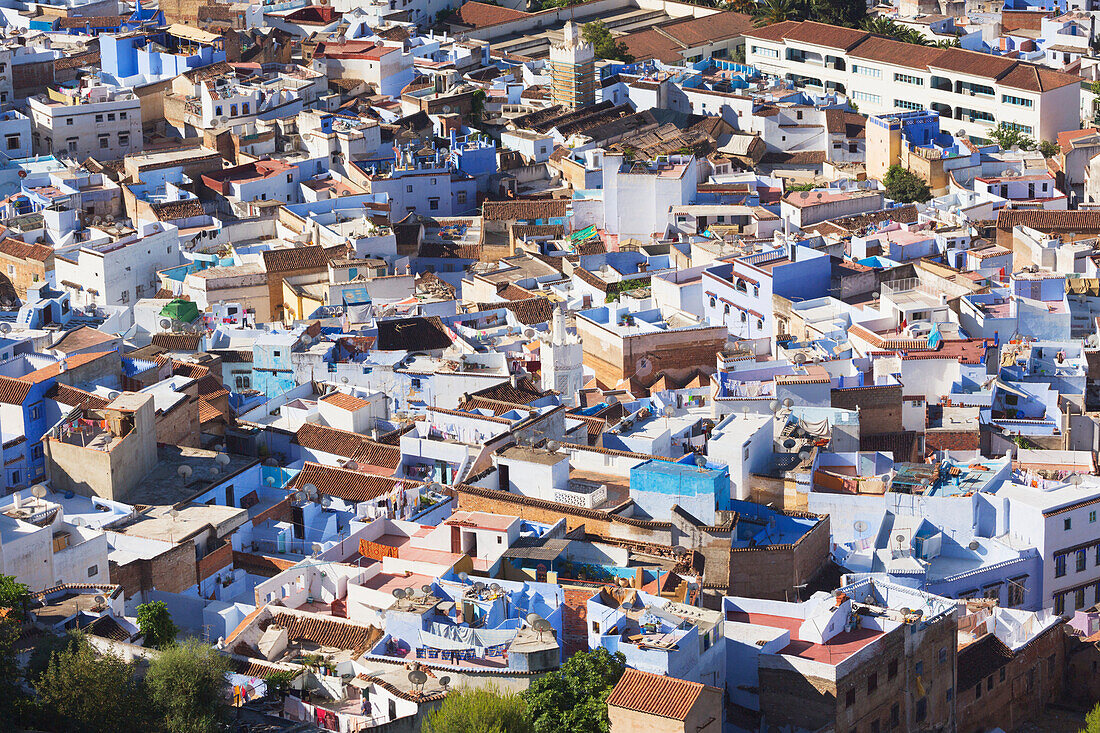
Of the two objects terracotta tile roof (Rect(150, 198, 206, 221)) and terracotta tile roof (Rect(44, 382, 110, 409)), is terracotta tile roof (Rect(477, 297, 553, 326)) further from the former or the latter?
terracotta tile roof (Rect(44, 382, 110, 409))

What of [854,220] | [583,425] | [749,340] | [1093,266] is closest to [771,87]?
[854,220]

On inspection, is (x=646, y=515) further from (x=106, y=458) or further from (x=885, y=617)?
(x=106, y=458)

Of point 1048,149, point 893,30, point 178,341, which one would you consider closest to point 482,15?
point 893,30

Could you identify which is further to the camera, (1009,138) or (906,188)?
(1009,138)

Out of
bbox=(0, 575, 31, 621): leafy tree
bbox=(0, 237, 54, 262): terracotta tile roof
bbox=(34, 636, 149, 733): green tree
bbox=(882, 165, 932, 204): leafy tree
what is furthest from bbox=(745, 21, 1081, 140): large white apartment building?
bbox=(34, 636, 149, 733): green tree

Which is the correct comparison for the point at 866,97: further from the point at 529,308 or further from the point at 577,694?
the point at 577,694

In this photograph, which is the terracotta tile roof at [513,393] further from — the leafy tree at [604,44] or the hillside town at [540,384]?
the leafy tree at [604,44]
